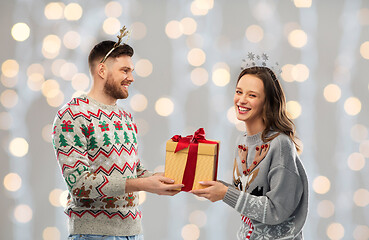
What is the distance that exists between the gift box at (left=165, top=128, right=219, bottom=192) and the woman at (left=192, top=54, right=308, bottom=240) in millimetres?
42

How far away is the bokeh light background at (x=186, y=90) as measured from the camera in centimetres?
267

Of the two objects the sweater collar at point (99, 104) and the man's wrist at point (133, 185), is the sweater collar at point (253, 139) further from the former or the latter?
the sweater collar at point (99, 104)

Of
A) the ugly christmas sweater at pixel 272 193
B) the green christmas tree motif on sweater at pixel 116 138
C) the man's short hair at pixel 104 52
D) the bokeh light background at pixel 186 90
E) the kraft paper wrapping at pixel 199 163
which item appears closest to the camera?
the ugly christmas sweater at pixel 272 193

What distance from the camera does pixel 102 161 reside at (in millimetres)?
1577

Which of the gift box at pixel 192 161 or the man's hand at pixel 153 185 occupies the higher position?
the gift box at pixel 192 161

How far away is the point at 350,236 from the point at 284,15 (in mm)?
1472

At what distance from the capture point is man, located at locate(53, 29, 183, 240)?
1.50 metres

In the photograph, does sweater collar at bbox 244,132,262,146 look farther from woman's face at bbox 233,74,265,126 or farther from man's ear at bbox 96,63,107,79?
man's ear at bbox 96,63,107,79

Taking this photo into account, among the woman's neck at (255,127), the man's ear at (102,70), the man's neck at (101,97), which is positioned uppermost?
the man's ear at (102,70)

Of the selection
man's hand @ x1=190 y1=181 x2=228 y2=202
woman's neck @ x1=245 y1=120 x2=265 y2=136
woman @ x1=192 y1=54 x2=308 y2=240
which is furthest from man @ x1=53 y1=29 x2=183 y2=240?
woman's neck @ x1=245 y1=120 x2=265 y2=136

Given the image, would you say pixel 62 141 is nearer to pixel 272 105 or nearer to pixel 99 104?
pixel 99 104

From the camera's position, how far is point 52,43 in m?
2.67

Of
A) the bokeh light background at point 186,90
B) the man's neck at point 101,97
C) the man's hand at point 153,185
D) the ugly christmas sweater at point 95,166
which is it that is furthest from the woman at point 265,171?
the bokeh light background at point 186,90

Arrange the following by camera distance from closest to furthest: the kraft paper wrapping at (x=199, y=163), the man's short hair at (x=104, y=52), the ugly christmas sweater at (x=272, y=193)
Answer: the ugly christmas sweater at (x=272, y=193) → the kraft paper wrapping at (x=199, y=163) → the man's short hair at (x=104, y=52)
